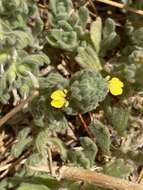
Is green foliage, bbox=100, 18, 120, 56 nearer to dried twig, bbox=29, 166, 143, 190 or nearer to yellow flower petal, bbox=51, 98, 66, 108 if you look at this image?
yellow flower petal, bbox=51, 98, 66, 108

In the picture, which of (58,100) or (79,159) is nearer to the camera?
(58,100)

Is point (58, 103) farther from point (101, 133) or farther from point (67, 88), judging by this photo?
point (101, 133)

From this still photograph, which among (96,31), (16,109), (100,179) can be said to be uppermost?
(96,31)

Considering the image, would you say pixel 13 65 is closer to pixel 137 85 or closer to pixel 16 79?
pixel 16 79

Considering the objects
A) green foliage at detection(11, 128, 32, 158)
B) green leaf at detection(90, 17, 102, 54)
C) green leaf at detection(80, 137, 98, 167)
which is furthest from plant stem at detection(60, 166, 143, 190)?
green leaf at detection(90, 17, 102, 54)

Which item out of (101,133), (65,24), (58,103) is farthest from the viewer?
(65,24)

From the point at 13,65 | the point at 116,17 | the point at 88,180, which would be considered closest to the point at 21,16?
the point at 13,65

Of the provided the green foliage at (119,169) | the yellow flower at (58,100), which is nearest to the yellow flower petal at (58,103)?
the yellow flower at (58,100)

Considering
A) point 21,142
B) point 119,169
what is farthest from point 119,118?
point 21,142
